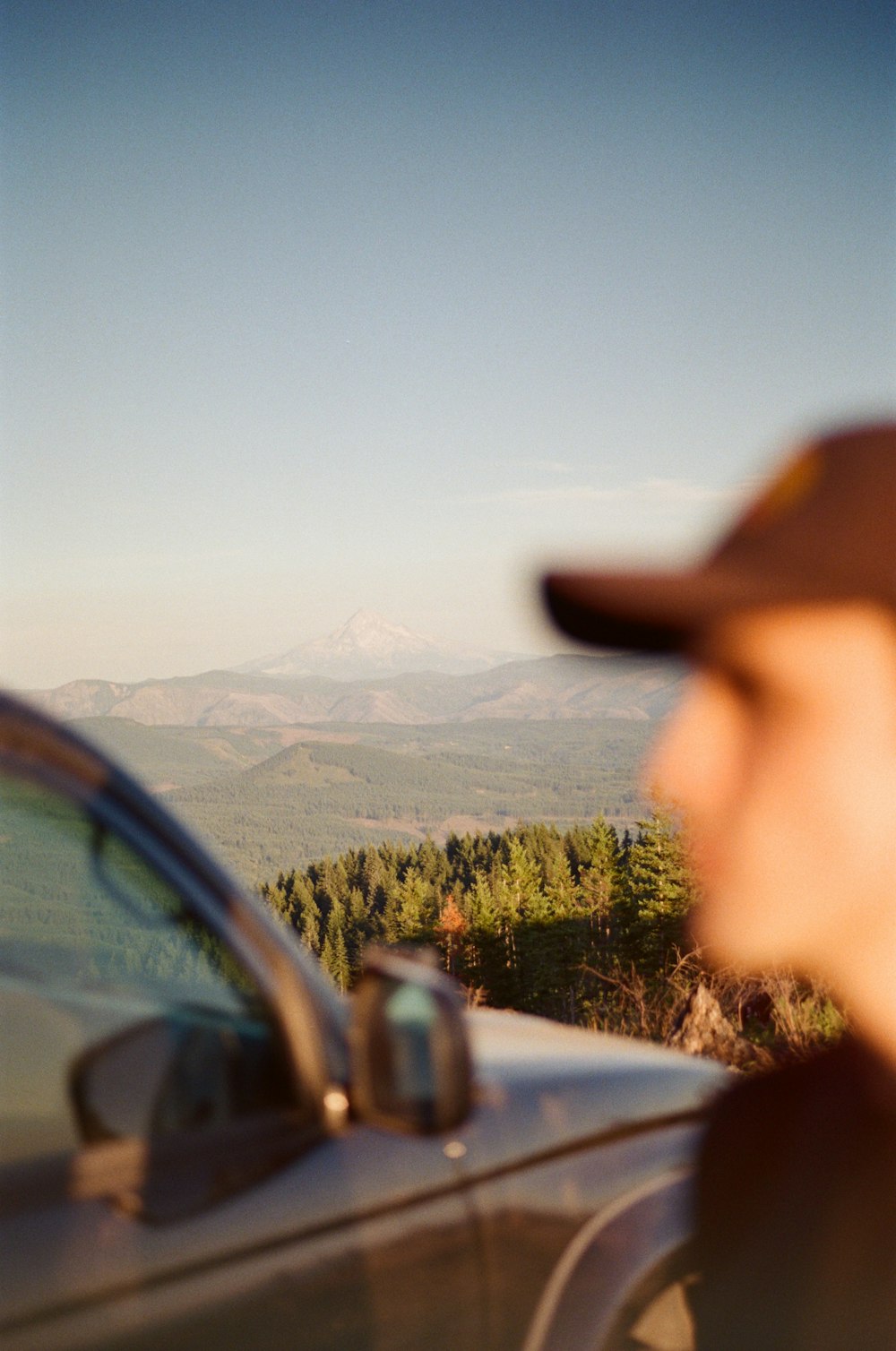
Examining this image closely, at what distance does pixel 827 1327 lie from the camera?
7.64 feet

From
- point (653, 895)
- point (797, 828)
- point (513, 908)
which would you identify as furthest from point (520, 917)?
point (797, 828)

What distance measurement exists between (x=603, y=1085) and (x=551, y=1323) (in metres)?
0.49

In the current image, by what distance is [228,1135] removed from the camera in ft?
5.63

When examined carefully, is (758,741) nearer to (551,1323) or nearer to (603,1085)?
(603,1085)

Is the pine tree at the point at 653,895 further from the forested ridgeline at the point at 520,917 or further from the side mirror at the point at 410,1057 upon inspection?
the side mirror at the point at 410,1057

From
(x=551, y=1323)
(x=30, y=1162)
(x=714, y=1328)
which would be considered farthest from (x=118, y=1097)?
(x=714, y=1328)

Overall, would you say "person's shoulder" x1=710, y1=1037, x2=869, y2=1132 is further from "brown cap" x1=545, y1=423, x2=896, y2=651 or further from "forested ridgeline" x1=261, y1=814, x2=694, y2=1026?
"forested ridgeline" x1=261, y1=814, x2=694, y2=1026

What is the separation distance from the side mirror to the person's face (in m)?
0.70

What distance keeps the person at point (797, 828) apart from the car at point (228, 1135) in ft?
1.29

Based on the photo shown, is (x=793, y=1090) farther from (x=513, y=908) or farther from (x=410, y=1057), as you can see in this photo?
(x=513, y=908)

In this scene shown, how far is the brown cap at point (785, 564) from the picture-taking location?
5.88 feet

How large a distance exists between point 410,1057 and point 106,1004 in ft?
1.93

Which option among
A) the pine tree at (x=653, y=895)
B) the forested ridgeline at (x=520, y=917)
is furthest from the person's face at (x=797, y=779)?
the pine tree at (x=653, y=895)

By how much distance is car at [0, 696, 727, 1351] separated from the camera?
5.02 ft
